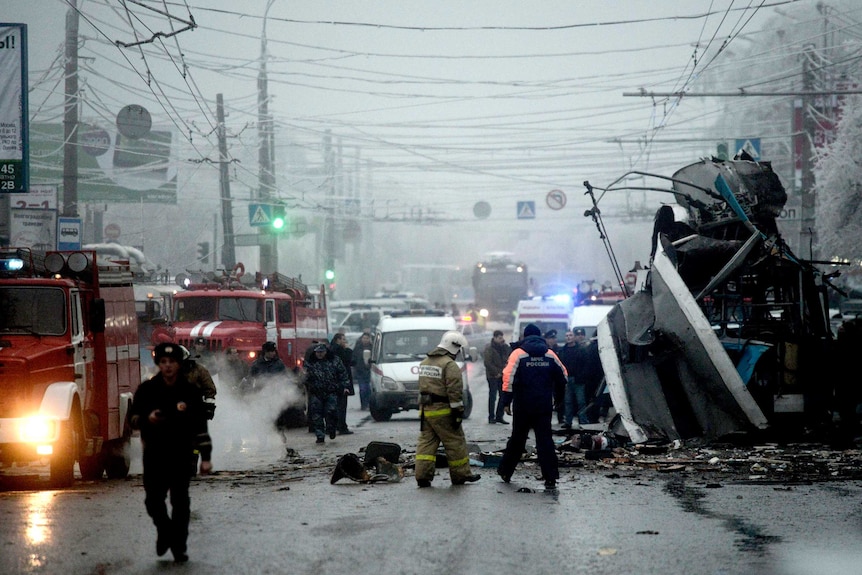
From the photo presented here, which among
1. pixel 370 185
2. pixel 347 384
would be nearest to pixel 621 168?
pixel 370 185

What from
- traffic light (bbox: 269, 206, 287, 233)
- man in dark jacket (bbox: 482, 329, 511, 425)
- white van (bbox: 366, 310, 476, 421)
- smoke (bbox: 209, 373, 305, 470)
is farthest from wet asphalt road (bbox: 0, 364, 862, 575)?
traffic light (bbox: 269, 206, 287, 233)

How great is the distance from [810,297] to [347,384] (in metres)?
7.77

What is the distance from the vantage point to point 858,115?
43062 mm

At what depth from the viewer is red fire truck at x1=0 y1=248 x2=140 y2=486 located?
11.9m

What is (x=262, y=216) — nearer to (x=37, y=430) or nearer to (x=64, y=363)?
(x=64, y=363)

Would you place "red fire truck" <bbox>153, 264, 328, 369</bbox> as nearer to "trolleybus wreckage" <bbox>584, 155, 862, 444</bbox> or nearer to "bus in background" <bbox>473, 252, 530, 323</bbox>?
"trolleybus wreckage" <bbox>584, 155, 862, 444</bbox>

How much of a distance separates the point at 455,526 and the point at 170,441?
2.58 m

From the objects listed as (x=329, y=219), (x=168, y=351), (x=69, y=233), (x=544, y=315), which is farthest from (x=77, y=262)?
(x=329, y=219)

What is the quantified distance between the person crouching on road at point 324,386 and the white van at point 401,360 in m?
4.35

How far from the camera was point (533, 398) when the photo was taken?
42.1 feet

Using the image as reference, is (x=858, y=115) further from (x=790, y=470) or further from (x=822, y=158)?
(x=790, y=470)

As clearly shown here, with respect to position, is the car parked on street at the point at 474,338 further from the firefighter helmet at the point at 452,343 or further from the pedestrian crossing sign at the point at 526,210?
the firefighter helmet at the point at 452,343

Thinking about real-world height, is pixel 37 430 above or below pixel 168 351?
below

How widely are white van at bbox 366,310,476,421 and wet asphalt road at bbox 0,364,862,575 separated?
10496 millimetres
